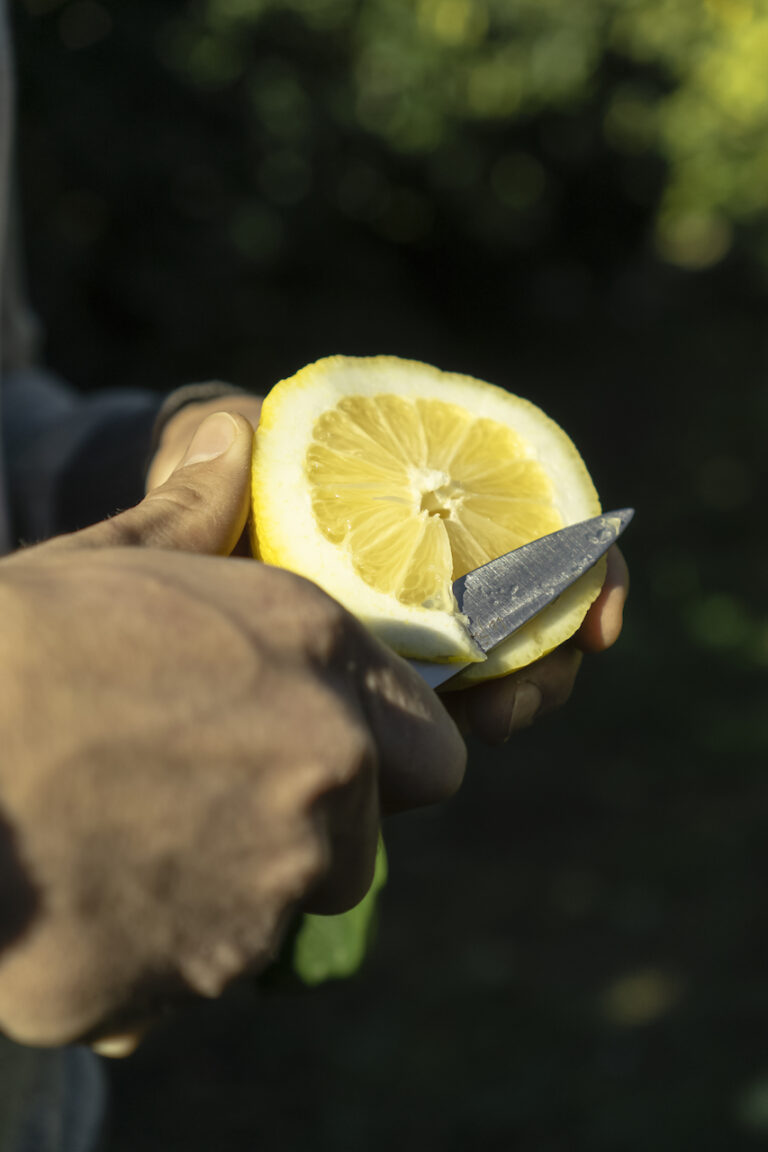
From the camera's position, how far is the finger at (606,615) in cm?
154

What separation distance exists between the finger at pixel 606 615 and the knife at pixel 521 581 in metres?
0.13

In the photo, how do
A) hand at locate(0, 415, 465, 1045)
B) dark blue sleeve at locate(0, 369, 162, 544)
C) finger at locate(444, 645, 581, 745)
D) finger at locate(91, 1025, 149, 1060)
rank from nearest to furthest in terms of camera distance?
hand at locate(0, 415, 465, 1045), finger at locate(91, 1025, 149, 1060), finger at locate(444, 645, 581, 745), dark blue sleeve at locate(0, 369, 162, 544)

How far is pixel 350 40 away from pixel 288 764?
5145 mm

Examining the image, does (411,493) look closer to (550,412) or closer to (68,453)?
(68,453)

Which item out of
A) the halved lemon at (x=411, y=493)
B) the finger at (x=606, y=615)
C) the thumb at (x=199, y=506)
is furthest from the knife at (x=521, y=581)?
the thumb at (x=199, y=506)

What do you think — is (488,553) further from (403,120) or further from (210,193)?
(403,120)

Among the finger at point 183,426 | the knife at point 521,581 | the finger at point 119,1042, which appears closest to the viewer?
A: the finger at point 119,1042

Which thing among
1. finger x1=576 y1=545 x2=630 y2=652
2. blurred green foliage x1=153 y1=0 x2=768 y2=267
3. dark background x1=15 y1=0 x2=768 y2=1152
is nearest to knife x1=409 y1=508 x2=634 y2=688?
finger x1=576 y1=545 x2=630 y2=652

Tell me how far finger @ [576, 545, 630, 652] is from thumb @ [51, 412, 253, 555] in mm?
577

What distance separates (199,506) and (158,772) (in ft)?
1.51

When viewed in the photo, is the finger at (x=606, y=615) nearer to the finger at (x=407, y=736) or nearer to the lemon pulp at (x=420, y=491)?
the lemon pulp at (x=420, y=491)

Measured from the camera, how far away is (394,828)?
3930 mm

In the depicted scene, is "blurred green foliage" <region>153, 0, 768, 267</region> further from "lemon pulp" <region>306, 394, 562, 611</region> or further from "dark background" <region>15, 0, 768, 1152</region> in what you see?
"lemon pulp" <region>306, 394, 562, 611</region>

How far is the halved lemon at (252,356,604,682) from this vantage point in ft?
4.48
